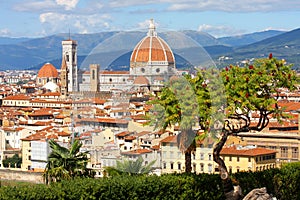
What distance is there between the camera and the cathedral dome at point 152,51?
9.88 m

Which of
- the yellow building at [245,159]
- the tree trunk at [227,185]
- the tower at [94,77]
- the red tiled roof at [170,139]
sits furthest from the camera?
the yellow building at [245,159]

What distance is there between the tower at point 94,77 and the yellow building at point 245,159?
628 inches

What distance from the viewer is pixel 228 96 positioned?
11477mm

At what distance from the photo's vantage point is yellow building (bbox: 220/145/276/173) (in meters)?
27.0

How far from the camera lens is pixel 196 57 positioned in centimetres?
1041

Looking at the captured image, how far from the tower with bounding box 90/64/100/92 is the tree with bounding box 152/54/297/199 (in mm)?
986

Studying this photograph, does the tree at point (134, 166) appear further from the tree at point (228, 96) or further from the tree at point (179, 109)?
the tree at point (228, 96)

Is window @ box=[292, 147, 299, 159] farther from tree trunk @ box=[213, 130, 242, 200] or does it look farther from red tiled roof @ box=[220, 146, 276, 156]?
tree trunk @ box=[213, 130, 242, 200]

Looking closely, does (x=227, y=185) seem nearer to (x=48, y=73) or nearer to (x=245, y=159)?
(x=245, y=159)

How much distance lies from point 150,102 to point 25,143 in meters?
33.9

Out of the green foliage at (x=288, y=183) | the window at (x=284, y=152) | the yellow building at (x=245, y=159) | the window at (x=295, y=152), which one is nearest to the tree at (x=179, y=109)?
the green foliage at (x=288, y=183)

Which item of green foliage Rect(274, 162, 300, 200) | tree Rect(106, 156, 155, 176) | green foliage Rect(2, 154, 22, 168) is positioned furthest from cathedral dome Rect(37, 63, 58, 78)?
tree Rect(106, 156, 155, 176)

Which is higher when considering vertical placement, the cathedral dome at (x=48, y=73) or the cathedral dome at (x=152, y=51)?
the cathedral dome at (x=48, y=73)

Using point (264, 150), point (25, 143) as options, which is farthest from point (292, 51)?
point (264, 150)
